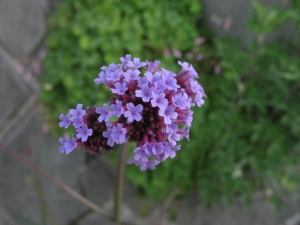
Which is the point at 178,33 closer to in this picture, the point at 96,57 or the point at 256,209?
the point at 96,57

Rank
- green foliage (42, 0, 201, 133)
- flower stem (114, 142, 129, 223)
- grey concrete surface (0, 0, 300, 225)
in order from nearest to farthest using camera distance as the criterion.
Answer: flower stem (114, 142, 129, 223), green foliage (42, 0, 201, 133), grey concrete surface (0, 0, 300, 225)

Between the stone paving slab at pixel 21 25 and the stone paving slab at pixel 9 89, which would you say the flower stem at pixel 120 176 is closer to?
the stone paving slab at pixel 9 89

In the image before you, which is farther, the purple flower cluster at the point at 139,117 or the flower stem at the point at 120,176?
the flower stem at the point at 120,176

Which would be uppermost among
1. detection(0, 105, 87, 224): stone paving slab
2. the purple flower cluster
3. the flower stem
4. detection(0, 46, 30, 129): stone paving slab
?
the purple flower cluster

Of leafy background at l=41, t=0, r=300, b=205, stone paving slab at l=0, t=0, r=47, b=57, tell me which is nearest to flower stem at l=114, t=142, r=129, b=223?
leafy background at l=41, t=0, r=300, b=205

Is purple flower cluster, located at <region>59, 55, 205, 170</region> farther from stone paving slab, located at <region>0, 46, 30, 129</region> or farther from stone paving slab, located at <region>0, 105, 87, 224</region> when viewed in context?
stone paving slab, located at <region>0, 46, 30, 129</region>

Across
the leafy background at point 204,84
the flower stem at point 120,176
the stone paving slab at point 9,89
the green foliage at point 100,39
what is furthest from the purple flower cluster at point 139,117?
the stone paving slab at point 9,89
